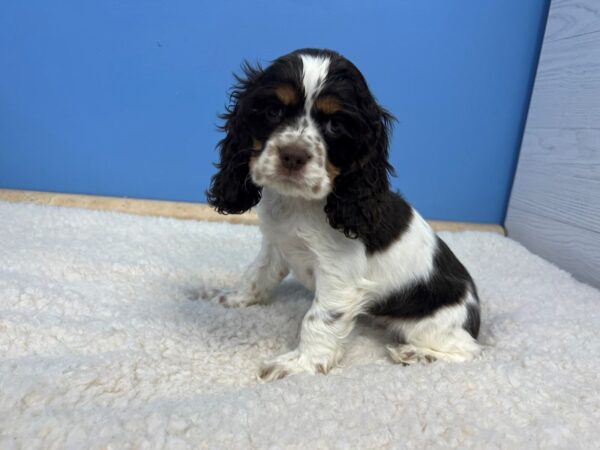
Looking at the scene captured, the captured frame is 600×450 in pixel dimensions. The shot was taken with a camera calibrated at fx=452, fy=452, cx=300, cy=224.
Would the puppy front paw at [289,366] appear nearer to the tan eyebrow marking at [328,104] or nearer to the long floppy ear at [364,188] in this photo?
the long floppy ear at [364,188]

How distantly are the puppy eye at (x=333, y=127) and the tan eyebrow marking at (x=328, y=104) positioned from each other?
0.13 ft

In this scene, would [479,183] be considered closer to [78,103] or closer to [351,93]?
[351,93]

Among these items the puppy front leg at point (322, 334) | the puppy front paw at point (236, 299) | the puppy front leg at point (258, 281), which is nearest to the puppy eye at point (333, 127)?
the puppy front leg at point (322, 334)

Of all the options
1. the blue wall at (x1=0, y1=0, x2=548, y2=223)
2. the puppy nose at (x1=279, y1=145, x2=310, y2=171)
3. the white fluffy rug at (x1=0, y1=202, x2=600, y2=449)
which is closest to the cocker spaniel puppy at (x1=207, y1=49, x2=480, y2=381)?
the puppy nose at (x1=279, y1=145, x2=310, y2=171)

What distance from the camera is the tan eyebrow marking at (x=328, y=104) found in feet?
5.03

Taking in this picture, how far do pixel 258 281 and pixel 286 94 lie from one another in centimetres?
108

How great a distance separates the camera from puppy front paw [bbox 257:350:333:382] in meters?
1.73

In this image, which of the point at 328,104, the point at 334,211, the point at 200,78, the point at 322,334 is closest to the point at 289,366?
the point at 322,334

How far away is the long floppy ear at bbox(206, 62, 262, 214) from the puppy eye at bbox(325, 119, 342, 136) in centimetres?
29

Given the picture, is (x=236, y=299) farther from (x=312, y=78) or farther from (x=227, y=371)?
(x=312, y=78)

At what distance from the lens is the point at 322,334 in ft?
5.87

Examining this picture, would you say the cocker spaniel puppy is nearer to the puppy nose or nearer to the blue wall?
the puppy nose

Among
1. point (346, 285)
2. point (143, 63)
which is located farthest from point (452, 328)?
point (143, 63)

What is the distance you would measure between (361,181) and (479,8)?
8.66ft
